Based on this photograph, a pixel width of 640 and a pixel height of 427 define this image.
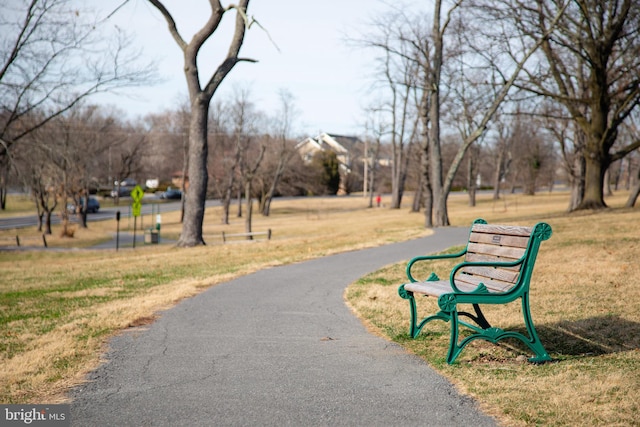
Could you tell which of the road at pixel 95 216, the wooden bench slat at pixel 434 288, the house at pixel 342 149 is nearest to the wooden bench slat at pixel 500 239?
the wooden bench slat at pixel 434 288

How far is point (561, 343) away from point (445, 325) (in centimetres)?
146

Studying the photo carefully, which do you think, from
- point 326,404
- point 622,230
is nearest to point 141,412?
point 326,404

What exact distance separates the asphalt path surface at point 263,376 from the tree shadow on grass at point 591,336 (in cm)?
164

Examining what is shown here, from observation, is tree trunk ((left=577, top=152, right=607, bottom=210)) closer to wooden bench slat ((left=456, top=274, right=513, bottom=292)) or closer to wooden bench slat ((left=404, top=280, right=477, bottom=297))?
wooden bench slat ((left=456, top=274, right=513, bottom=292))

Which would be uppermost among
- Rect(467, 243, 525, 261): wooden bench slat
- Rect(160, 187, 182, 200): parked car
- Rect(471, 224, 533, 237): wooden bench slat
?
Rect(471, 224, 533, 237): wooden bench slat

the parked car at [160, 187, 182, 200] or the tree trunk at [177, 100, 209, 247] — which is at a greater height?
the tree trunk at [177, 100, 209, 247]

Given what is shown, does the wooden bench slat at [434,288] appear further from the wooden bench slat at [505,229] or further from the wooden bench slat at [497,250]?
the wooden bench slat at [505,229]

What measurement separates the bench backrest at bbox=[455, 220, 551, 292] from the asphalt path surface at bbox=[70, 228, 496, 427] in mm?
1097

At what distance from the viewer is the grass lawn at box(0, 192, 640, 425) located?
5074mm

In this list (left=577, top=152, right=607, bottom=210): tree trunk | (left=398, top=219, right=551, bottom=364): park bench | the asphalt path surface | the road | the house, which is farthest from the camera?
the house

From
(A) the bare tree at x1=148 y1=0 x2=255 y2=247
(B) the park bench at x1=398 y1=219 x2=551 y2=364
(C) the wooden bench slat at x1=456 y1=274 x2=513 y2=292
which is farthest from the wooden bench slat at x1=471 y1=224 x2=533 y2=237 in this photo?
(A) the bare tree at x1=148 y1=0 x2=255 y2=247

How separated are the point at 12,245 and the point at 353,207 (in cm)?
4145

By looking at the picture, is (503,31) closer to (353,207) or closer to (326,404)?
(326,404)

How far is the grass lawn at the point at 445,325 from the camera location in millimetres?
5074
